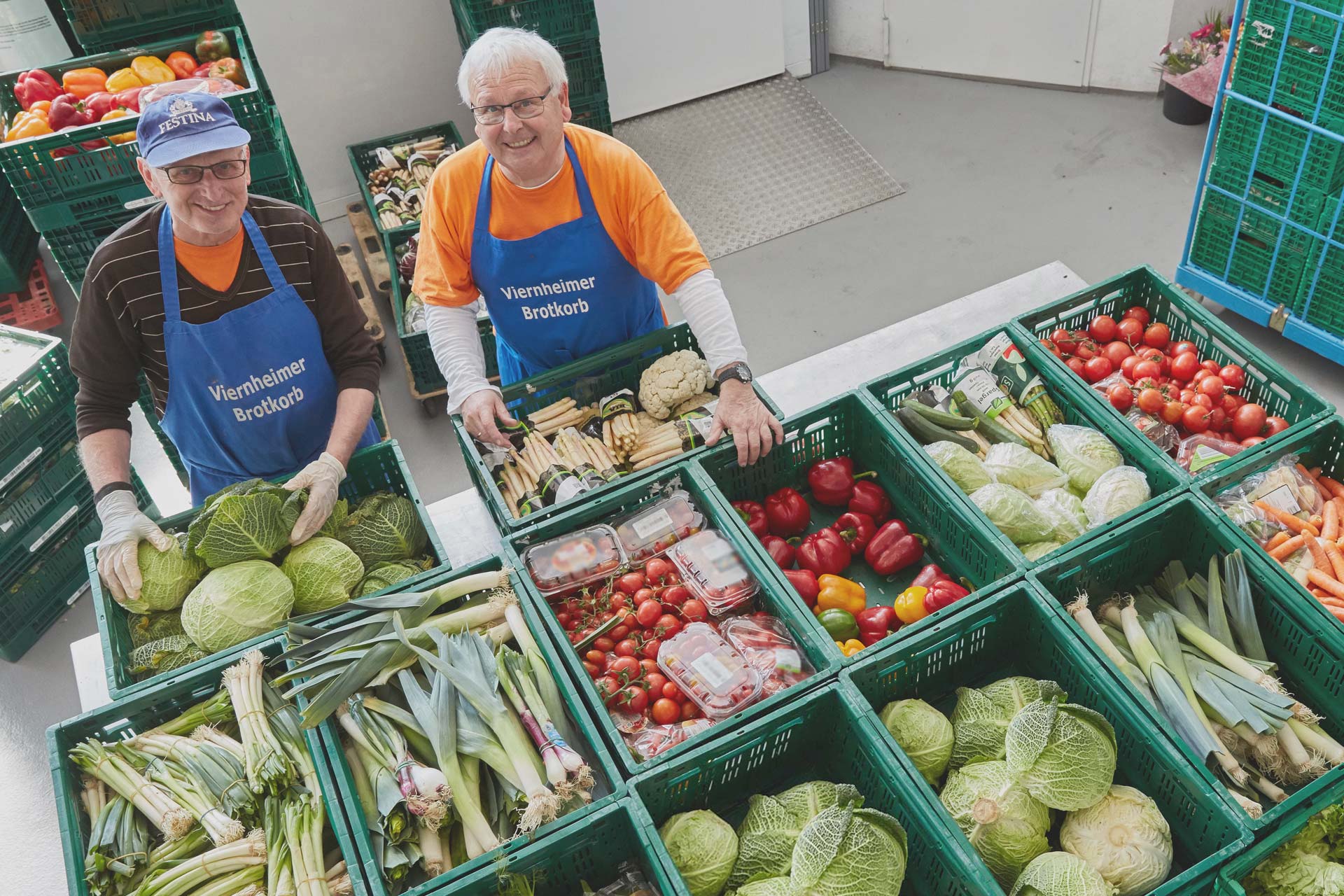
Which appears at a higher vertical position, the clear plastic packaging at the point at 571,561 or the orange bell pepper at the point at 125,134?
the orange bell pepper at the point at 125,134

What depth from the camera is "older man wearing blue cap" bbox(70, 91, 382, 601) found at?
2.79 meters

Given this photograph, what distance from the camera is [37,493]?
4.45 metres

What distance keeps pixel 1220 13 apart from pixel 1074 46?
0.87 metres

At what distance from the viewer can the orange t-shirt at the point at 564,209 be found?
3168 millimetres

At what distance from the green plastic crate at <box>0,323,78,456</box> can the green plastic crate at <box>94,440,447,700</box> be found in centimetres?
168

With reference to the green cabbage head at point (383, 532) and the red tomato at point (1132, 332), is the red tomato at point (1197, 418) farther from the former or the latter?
the green cabbage head at point (383, 532)

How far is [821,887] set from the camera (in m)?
2.14

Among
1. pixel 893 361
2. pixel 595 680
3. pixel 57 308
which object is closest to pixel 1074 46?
pixel 893 361

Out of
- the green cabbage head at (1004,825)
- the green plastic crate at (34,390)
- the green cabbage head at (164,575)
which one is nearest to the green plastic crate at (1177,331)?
the green cabbage head at (1004,825)

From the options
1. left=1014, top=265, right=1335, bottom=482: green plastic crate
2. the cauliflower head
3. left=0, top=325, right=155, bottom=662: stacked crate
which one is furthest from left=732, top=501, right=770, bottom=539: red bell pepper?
left=0, top=325, right=155, bottom=662: stacked crate

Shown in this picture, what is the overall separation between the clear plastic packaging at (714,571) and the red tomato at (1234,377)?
5.66 feet

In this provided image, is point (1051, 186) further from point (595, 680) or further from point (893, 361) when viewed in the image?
point (595, 680)

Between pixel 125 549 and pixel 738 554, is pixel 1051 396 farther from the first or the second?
pixel 125 549

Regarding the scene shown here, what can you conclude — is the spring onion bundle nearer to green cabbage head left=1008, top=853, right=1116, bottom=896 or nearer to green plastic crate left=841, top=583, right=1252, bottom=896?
green plastic crate left=841, top=583, right=1252, bottom=896
